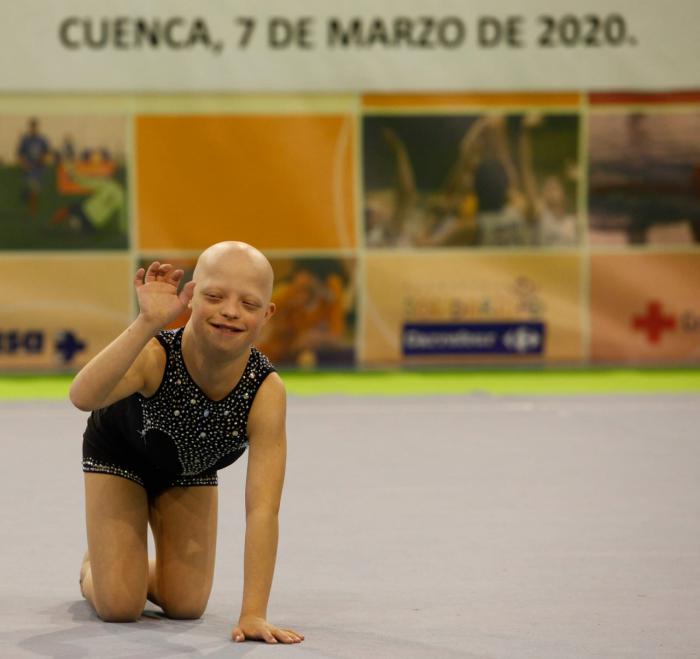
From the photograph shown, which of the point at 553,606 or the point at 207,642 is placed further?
the point at 553,606

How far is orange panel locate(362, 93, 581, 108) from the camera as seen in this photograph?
29.5ft

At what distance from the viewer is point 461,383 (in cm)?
874

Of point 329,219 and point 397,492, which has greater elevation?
point 329,219

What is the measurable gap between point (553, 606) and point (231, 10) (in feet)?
19.8

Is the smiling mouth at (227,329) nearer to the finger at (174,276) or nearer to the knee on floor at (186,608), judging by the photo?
the finger at (174,276)

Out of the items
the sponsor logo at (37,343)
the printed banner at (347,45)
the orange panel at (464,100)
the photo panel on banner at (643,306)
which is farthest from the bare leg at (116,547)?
the photo panel on banner at (643,306)

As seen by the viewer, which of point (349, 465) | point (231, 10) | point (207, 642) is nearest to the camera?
point (207, 642)

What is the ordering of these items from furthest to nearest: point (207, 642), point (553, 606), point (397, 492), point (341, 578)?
1. point (397, 492)
2. point (341, 578)
3. point (553, 606)
4. point (207, 642)

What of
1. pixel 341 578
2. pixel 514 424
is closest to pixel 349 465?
pixel 514 424

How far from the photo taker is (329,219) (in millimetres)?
9031

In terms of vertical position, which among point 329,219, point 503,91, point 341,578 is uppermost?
point 503,91

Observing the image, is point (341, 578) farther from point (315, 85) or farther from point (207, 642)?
point (315, 85)

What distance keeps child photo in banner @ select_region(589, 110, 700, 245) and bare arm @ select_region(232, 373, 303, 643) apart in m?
6.07

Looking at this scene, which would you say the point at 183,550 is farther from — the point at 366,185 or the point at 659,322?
the point at 659,322
